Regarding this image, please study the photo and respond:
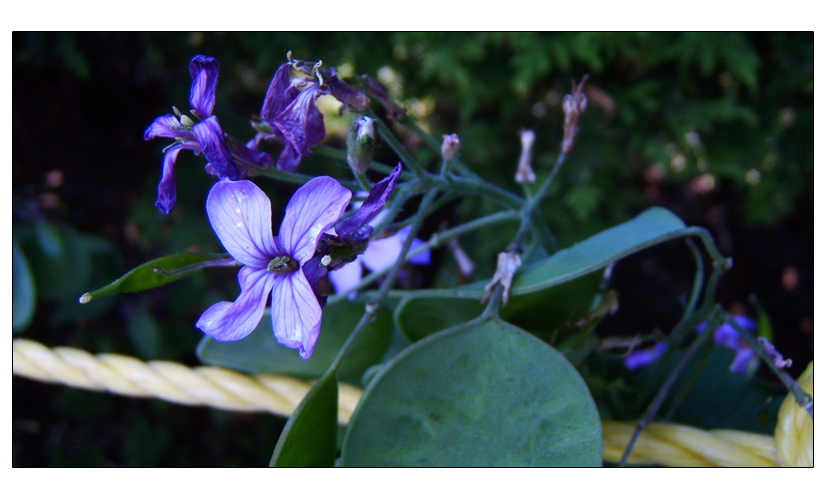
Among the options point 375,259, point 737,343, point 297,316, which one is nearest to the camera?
point 297,316

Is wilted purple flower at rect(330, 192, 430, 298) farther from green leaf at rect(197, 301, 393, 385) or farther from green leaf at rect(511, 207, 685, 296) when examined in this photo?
green leaf at rect(511, 207, 685, 296)

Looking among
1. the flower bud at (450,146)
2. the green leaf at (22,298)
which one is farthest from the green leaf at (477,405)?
the green leaf at (22,298)

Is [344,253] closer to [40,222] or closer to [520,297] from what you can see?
[520,297]

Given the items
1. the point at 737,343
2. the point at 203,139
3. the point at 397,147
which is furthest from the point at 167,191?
the point at 737,343

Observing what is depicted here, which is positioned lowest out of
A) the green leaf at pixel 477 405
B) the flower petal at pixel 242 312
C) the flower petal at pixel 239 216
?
the green leaf at pixel 477 405

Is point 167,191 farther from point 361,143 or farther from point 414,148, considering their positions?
point 414,148

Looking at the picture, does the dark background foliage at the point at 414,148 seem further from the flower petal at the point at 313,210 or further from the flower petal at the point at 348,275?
the flower petal at the point at 313,210
